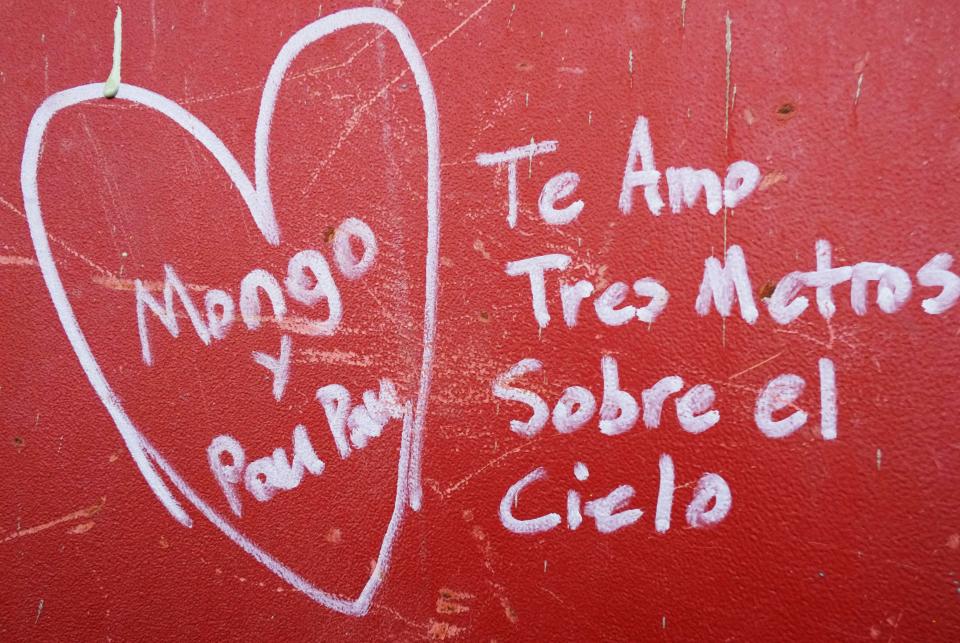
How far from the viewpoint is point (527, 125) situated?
1.73 meters

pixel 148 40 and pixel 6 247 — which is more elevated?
pixel 148 40

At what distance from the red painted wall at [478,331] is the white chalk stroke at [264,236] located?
0.01 meters

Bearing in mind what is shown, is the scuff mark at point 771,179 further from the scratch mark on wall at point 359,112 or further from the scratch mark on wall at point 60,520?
the scratch mark on wall at point 60,520

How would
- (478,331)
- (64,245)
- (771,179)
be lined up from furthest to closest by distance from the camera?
(64,245), (478,331), (771,179)

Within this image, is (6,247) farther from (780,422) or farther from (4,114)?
(780,422)

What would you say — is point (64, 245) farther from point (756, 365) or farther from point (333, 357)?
point (756, 365)

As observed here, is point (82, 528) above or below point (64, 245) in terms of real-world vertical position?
below

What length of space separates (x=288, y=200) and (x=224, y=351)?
18.5 inches

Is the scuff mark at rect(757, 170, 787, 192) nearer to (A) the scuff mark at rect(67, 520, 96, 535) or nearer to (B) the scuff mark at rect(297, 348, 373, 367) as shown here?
(B) the scuff mark at rect(297, 348, 373, 367)

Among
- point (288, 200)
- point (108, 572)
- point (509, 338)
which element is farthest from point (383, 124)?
point (108, 572)

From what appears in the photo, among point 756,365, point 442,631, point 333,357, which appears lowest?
point 442,631

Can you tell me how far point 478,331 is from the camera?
1.76 meters

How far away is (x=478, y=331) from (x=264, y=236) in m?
0.67

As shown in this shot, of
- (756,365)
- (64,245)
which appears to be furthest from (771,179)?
(64,245)
